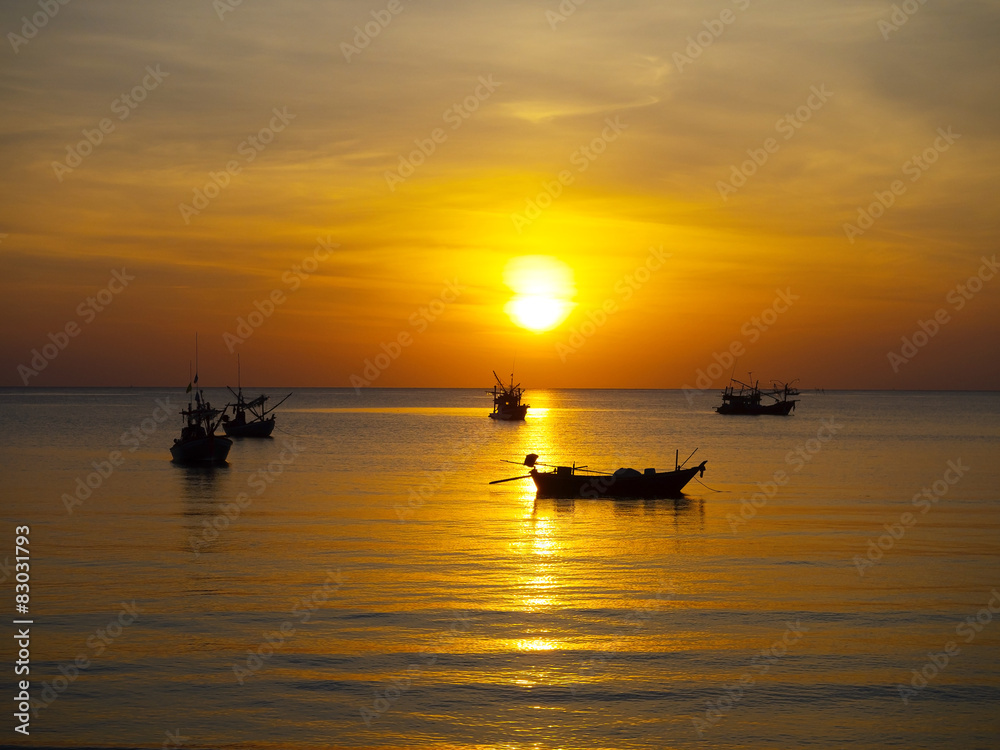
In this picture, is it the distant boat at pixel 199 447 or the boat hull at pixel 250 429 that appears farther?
the boat hull at pixel 250 429

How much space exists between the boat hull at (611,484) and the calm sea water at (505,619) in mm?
1500

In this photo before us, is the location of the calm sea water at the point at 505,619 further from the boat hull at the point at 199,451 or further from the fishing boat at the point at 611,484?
the boat hull at the point at 199,451

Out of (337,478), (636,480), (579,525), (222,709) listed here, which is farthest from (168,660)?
(337,478)

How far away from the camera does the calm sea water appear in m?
18.8

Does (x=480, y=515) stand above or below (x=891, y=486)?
below

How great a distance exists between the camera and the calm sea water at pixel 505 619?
18.8 metres

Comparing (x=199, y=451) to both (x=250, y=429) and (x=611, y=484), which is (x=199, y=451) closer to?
(x=611, y=484)

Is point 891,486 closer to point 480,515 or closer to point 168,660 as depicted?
point 480,515

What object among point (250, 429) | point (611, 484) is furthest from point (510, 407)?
point (611, 484)

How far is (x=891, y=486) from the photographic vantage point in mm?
62094

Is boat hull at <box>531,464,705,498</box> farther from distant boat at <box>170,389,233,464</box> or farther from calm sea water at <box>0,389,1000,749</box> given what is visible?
distant boat at <box>170,389,233,464</box>

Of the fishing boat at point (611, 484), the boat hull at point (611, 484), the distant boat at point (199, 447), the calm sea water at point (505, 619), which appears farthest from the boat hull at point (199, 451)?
the boat hull at point (611, 484)

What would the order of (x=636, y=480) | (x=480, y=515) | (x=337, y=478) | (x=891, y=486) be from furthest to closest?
1. (x=337, y=478)
2. (x=891, y=486)
3. (x=636, y=480)
4. (x=480, y=515)

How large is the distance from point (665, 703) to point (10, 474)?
5984 centimetres
